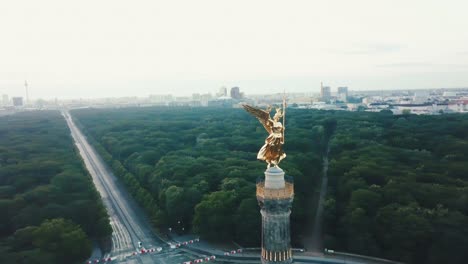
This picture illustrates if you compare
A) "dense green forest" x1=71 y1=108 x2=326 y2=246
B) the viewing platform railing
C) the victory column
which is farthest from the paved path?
the viewing platform railing

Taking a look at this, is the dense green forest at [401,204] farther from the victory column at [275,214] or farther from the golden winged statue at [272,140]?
the golden winged statue at [272,140]

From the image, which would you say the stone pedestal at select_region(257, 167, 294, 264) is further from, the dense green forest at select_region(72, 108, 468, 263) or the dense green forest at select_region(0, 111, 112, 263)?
the dense green forest at select_region(0, 111, 112, 263)

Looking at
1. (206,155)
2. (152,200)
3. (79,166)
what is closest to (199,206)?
(152,200)

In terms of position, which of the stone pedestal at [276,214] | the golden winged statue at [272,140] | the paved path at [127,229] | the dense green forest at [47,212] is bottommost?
the paved path at [127,229]

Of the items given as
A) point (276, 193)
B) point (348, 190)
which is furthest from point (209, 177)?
point (276, 193)

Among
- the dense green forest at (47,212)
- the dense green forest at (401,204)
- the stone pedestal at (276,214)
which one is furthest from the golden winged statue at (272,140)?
the dense green forest at (47,212)

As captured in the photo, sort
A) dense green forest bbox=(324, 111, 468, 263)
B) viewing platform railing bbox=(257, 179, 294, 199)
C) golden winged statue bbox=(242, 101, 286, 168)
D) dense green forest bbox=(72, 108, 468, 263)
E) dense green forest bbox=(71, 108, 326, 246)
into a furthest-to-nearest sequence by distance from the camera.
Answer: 1. dense green forest bbox=(71, 108, 326, 246)
2. dense green forest bbox=(72, 108, 468, 263)
3. dense green forest bbox=(324, 111, 468, 263)
4. golden winged statue bbox=(242, 101, 286, 168)
5. viewing platform railing bbox=(257, 179, 294, 199)
